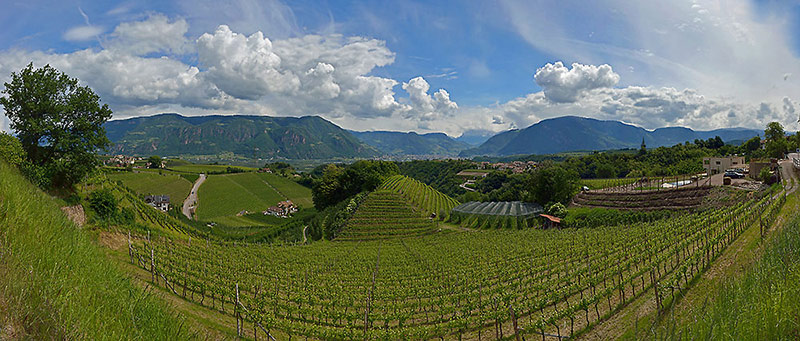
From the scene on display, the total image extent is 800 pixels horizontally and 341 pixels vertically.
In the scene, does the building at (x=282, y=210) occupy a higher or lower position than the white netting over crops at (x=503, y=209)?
lower

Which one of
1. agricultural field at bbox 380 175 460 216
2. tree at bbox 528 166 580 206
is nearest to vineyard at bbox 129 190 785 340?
tree at bbox 528 166 580 206

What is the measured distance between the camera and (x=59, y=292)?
3.53m

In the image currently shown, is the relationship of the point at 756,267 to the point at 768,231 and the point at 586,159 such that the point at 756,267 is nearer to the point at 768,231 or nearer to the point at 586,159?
the point at 768,231

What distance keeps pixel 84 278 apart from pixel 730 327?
27.4 feet

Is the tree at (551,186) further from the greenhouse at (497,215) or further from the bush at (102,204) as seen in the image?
the bush at (102,204)

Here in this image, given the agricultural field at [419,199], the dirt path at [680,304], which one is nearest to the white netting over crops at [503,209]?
the agricultural field at [419,199]

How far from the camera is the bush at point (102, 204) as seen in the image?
21062mm

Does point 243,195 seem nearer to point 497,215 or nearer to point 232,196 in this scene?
point 232,196

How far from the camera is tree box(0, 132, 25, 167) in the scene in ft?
47.3

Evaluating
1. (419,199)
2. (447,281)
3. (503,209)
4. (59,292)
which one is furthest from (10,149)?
(419,199)

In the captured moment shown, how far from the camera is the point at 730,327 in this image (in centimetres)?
434

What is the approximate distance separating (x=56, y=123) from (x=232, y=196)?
84551 millimetres

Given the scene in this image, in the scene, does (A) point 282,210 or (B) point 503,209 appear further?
(A) point 282,210

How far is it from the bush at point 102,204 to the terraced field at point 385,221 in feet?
88.1
